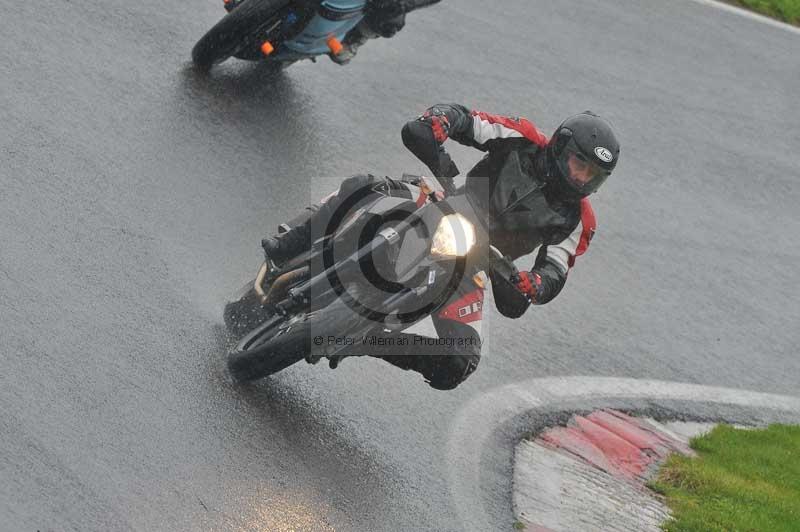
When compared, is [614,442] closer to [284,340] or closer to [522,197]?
[522,197]

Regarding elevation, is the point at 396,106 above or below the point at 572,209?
below

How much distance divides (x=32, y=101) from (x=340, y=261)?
3728mm

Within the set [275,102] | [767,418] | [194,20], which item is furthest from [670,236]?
[194,20]

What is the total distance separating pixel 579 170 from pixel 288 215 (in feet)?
9.96

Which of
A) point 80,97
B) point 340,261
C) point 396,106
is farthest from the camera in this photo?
point 396,106

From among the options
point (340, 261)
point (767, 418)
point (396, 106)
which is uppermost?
point (340, 261)

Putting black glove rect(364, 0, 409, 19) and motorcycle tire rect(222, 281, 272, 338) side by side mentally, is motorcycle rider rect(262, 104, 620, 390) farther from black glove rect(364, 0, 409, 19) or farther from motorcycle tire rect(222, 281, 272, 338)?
black glove rect(364, 0, 409, 19)

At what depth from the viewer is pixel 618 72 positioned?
13016mm

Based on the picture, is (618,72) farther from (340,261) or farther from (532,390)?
(340,261)

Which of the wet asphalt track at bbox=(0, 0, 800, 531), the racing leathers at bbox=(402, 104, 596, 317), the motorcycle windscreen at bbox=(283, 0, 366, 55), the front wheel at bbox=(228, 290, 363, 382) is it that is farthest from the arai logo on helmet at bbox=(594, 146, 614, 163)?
the motorcycle windscreen at bbox=(283, 0, 366, 55)

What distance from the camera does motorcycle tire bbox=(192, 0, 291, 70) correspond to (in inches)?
377

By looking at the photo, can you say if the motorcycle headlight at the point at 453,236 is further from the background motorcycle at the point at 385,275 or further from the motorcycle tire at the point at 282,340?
the motorcycle tire at the point at 282,340

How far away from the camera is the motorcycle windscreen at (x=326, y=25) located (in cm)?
967

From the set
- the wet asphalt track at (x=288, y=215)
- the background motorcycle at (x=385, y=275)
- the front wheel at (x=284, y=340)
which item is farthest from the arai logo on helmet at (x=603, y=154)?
the wet asphalt track at (x=288, y=215)
